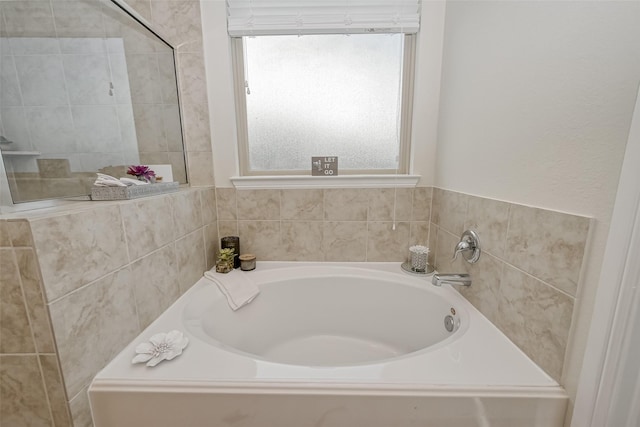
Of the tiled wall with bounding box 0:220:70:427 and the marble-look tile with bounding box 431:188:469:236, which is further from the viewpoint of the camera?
the marble-look tile with bounding box 431:188:469:236

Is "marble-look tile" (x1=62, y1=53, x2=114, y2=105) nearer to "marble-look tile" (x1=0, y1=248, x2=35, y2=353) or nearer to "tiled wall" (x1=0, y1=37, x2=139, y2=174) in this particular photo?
"tiled wall" (x1=0, y1=37, x2=139, y2=174)

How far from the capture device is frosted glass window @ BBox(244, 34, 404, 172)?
139 cm

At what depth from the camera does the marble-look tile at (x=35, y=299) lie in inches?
22.2

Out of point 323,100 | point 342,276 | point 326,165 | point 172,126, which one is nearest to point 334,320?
point 342,276

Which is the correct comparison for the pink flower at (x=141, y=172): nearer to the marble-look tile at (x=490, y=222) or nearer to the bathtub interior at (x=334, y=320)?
the bathtub interior at (x=334, y=320)

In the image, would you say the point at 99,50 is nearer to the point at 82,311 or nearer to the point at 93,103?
the point at 93,103

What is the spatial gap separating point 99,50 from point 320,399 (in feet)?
5.89

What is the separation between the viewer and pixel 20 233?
557mm

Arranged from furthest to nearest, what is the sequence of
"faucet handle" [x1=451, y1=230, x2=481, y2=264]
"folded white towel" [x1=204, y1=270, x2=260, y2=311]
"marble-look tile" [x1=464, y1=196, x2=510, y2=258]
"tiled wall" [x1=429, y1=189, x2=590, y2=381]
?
"folded white towel" [x1=204, y1=270, x2=260, y2=311]
"faucet handle" [x1=451, y1=230, x2=481, y2=264]
"marble-look tile" [x1=464, y1=196, x2=510, y2=258]
"tiled wall" [x1=429, y1=189, x2=590, y2=381]

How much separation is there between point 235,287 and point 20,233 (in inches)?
31.8

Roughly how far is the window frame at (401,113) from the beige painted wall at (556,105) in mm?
338

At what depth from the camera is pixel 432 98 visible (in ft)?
4.49

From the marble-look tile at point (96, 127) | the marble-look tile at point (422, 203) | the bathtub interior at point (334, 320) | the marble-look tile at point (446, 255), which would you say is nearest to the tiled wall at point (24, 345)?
the bathtub interior at point (334, 320)

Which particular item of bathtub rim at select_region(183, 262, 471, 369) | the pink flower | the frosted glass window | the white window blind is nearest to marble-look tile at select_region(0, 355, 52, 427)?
bathtub rim at select_region(183, 262, 471, 369)
